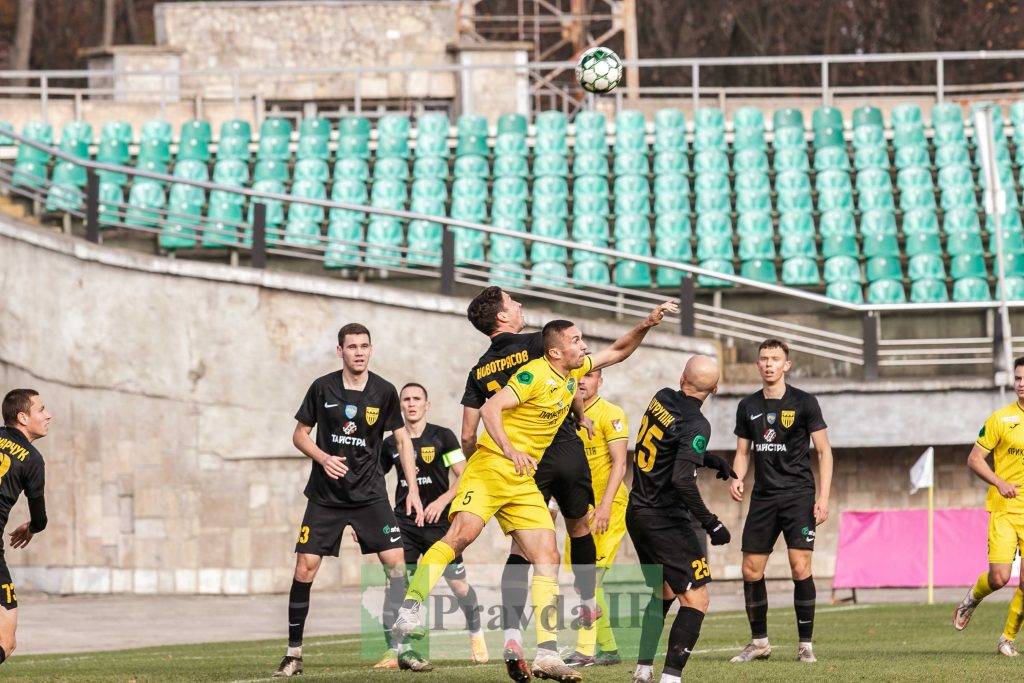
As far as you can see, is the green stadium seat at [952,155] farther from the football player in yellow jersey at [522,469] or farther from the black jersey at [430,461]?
the football player in yellow jersey at [522,469]

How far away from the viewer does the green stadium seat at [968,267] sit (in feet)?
73.3

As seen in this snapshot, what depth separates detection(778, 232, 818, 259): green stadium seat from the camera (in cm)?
2258

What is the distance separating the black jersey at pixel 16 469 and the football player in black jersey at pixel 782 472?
4667 mm

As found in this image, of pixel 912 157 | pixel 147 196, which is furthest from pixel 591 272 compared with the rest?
pixel 147 196

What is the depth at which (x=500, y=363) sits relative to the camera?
9.83 meters

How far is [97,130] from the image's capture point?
86.7ft

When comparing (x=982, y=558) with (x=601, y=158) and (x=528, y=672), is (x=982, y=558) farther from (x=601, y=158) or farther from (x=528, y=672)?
(x=528, y=672)

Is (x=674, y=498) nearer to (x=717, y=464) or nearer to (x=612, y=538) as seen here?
(x=717, y=464)

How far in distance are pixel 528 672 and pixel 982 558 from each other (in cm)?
1091

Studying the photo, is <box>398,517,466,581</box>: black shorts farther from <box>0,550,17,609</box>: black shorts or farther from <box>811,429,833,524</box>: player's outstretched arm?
<box>0,550,17,609</box>: black shorts

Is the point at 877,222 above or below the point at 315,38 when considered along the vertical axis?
below

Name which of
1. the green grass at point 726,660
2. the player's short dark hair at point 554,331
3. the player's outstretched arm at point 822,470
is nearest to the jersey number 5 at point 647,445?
the player's short dark hair at point 554,331

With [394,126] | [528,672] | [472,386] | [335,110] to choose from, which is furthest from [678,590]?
[335,110]

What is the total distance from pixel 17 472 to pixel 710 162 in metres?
15.7
